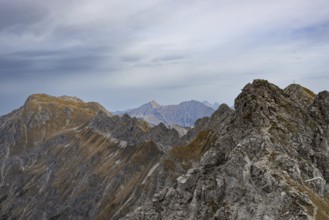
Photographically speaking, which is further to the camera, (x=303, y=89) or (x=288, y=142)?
(x=303, y=89)

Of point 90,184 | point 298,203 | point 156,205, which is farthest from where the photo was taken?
point 90,184

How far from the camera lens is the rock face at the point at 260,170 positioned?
48.0m

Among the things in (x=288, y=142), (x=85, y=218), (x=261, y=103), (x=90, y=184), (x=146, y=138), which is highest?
(x=261, y=103)

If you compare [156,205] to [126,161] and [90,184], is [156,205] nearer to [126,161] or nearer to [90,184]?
[126,161]

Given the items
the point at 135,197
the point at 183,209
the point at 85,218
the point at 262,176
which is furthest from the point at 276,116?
the point at 85,218

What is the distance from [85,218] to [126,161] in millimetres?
29664

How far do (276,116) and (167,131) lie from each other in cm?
10973

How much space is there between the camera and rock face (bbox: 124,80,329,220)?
48.0 m

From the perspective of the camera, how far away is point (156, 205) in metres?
61.9

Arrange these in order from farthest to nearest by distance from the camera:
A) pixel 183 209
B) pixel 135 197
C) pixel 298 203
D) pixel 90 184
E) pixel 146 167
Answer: pixel 90 184
pixel 146 167
pixel 135 197
pixel 183 209
pixel 298 203

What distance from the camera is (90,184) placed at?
185 meters

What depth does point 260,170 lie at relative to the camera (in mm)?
51594

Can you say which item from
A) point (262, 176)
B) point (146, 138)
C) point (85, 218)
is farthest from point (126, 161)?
point (262, 176)

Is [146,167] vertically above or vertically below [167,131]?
below
